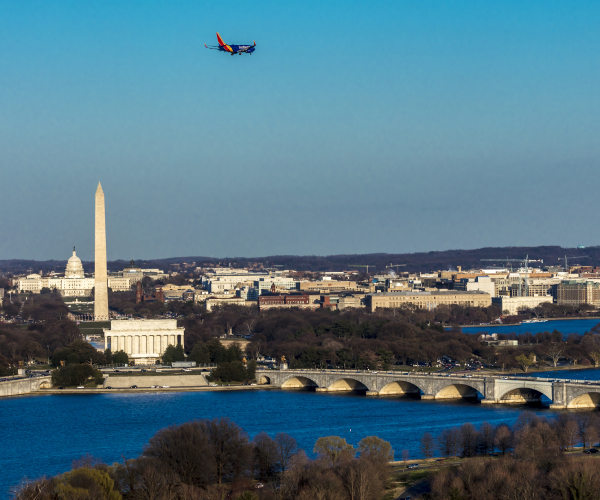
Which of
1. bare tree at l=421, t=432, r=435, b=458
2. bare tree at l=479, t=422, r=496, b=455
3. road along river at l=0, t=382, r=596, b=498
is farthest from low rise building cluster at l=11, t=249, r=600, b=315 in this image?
bare tree at l=479, t=422, r=496, b=455

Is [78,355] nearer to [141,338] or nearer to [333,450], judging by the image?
[141,338]

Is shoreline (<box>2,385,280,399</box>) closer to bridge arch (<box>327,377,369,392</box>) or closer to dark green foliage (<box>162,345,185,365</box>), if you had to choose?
bridge arch (<box>327,377,369,392</box>)

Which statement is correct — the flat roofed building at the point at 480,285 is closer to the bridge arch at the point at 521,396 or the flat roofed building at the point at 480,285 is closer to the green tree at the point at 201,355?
the green tree at the point at 201,355

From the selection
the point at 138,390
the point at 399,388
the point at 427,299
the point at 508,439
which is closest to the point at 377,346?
the point at 399,388

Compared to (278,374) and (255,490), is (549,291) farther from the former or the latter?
(255,490)

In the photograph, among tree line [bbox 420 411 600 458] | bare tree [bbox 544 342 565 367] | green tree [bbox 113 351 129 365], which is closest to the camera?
tree line [bbox 420 411 600 458]

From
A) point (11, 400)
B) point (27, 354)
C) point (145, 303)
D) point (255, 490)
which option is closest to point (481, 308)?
point (145, 303)

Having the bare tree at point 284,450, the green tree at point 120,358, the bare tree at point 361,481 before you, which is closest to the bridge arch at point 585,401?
the bare tree at point 284,450
